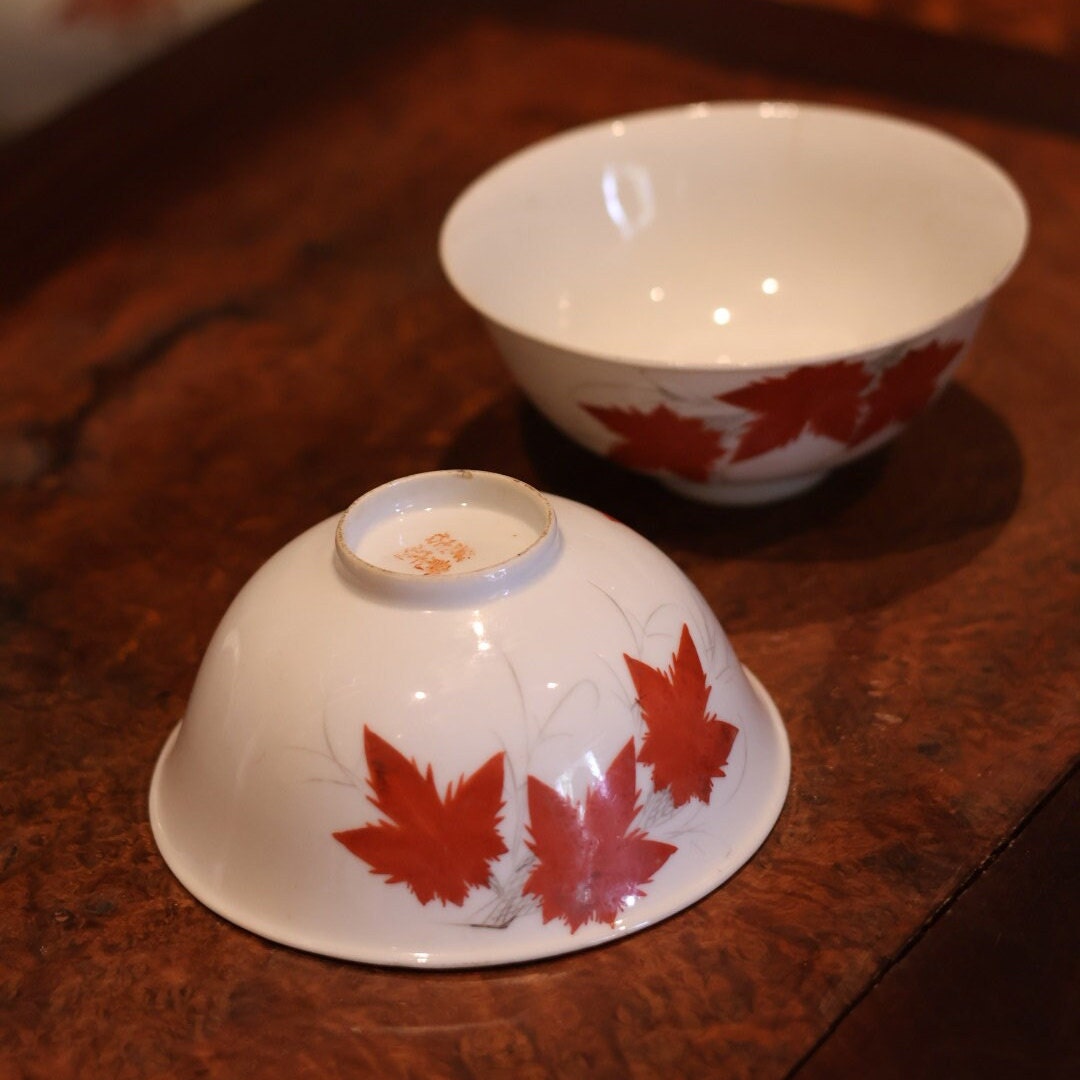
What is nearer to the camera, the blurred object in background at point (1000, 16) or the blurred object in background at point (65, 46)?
the blurred object in background at point (65, 46)

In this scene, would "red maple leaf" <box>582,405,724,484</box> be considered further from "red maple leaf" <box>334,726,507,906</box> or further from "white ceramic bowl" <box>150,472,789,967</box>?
"red maple leaf" <box>334,726,507,906</box>

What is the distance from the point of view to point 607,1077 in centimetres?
56

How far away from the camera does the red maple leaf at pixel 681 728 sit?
0.61m

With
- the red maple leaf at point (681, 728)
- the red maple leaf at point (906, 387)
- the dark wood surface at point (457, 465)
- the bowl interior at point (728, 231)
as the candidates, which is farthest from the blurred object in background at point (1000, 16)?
Result: the red maple leaf at point (681, 728)

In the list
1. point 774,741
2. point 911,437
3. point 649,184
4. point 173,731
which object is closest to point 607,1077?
point 774,741

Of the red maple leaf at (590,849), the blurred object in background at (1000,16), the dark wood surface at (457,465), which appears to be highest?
the red maple leaf at (590,849)

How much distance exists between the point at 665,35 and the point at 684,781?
107 centimetres

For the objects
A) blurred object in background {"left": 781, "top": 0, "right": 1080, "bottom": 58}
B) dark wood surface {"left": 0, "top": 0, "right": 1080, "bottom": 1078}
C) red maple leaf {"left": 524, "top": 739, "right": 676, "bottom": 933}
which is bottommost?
blurred object in background {"left": 781, "top": 0, "right": 1080, "bottom": 58}

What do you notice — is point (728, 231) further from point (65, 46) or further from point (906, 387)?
point (65, 46)

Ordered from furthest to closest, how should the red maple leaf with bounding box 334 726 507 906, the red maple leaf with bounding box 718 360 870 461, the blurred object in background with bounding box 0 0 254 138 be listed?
the blurred object in background with bounding box 0 0 254 138 < the red maple leaf with bounding box 718 360 870 461 < the red maple leaf with bounding box 334 726 507 906

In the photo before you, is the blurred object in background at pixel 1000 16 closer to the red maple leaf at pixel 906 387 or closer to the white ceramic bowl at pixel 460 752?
the red maple leaf at pixel 906 387

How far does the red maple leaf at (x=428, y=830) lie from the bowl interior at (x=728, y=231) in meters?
0.44

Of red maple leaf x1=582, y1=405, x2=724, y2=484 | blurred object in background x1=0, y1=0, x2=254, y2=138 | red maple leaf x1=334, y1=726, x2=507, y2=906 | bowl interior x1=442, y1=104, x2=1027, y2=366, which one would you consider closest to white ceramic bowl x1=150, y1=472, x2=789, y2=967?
red maple leaf x1=334, y1=726, x2=507, y2=906

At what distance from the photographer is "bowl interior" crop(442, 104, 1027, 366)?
3.18 feet
